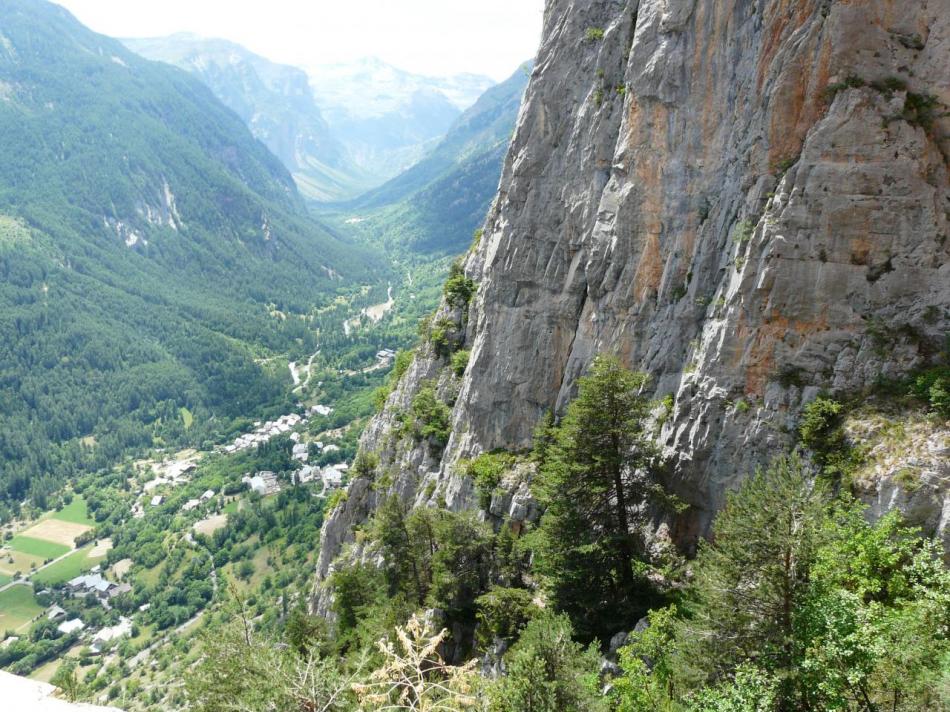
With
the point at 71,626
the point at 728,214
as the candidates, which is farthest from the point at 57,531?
the point at 728,214

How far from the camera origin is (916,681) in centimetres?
1248

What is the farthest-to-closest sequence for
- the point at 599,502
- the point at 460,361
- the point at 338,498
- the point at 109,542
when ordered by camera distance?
the point at 109,542, the point at 338,498, the point at 460,361, the point at 599,502

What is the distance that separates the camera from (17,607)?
10188 centimetres

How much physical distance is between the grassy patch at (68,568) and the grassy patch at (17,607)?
2969 mm

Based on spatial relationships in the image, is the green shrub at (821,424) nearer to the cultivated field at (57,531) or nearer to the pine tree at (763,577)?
the pine tree at (763,577)

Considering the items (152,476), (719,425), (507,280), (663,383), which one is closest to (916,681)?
(719,425)

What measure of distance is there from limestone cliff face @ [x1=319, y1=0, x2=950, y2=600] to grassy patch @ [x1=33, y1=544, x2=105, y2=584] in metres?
109

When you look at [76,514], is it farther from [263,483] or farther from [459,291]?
[459,291]

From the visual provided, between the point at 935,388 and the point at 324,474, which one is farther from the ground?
the point at 935,388

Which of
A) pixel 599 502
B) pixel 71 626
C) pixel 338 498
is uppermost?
pixel 599 502

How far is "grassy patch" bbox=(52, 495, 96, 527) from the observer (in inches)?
5120

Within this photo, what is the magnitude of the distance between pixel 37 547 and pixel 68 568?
14811 mm

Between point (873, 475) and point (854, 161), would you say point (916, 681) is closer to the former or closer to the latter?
point (873, 475)

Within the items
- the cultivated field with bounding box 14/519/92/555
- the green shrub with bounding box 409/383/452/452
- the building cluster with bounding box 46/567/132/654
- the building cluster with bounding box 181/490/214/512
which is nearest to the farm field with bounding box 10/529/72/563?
the cultivated field with bounding box 14/519/92/555
